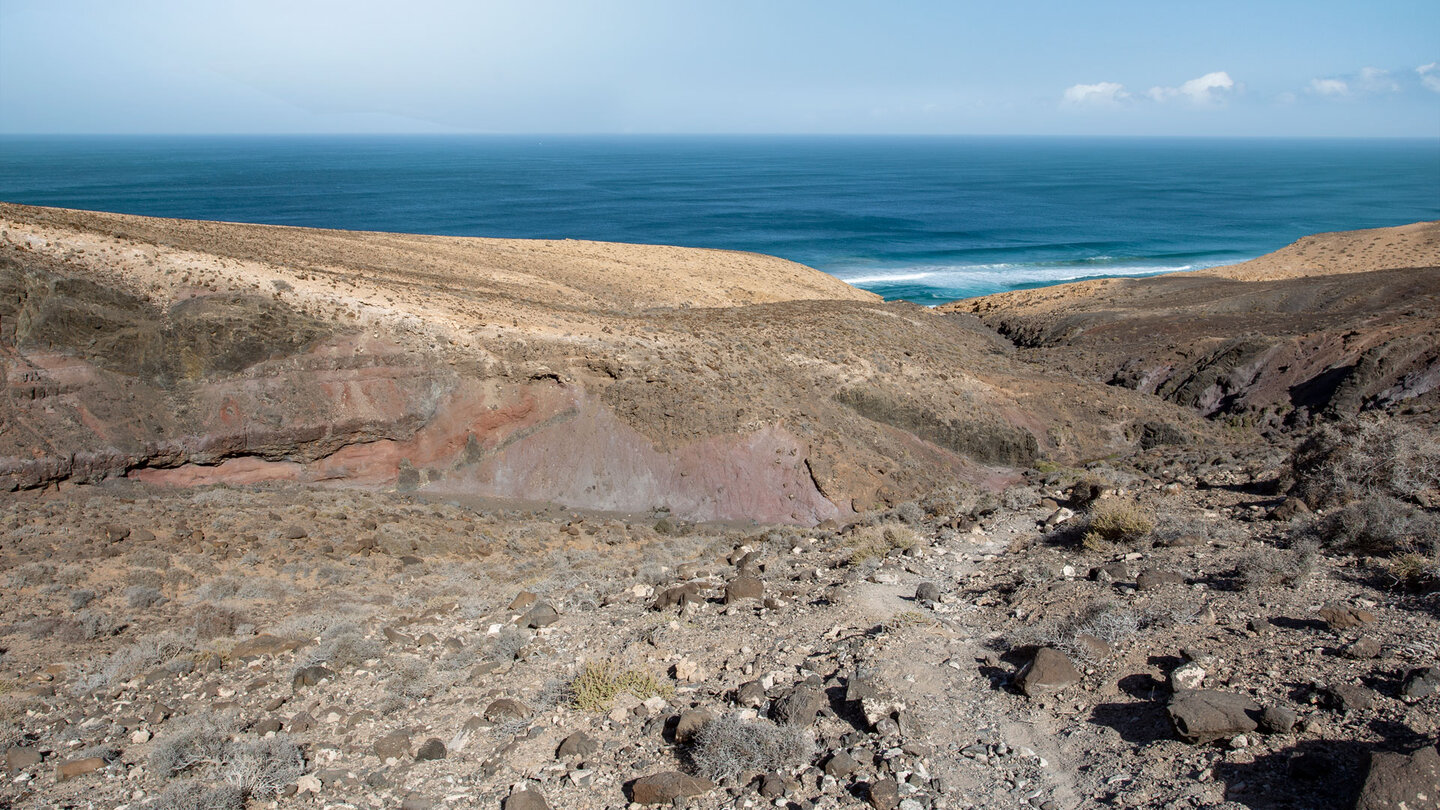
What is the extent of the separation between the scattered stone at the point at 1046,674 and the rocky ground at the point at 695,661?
0.03 meters

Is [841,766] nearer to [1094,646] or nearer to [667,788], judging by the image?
[667,788]

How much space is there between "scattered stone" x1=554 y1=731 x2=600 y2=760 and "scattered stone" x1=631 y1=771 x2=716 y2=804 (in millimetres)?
877

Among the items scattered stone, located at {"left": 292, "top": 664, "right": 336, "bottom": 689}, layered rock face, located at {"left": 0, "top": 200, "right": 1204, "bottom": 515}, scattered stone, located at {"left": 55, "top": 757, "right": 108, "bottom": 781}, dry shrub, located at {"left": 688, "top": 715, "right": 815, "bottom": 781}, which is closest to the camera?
dry shrub, located at {"left": 688, "top": 715, "right": 815, "bottom": 781}

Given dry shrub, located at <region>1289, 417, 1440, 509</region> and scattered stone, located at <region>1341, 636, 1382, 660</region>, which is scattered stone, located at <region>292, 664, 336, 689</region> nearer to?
scattered stone, located at <region>1341, 636, 1382, 660</region>

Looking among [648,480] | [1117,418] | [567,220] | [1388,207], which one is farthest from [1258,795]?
[1388,207]

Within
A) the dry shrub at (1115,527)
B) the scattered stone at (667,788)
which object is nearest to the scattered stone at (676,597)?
the scattered stone at (667,788)

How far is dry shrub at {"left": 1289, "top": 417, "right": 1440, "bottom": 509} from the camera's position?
11.5 m

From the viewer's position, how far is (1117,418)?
21531 mm

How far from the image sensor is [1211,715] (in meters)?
6.43

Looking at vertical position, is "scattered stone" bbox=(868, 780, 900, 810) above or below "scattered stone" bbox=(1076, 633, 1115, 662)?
below

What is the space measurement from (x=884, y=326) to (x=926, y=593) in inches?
570

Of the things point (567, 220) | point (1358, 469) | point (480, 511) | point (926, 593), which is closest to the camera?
point (926, 593)

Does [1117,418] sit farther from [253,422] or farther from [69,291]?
[69,291]

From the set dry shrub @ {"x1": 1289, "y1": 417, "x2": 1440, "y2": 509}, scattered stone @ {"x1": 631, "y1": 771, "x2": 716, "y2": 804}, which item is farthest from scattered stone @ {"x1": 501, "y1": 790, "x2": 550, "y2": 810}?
dry shrub @ {"x1": 1289, "y1": 417, "x2": 1440, "y2": 509}
